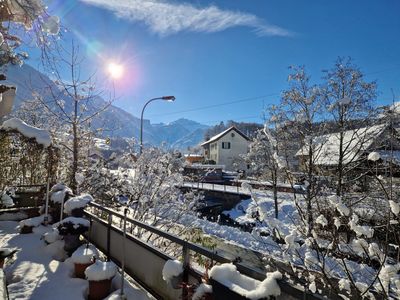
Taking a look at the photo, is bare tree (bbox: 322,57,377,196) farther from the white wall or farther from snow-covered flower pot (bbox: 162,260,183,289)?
the white wall

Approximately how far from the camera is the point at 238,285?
2074 mm

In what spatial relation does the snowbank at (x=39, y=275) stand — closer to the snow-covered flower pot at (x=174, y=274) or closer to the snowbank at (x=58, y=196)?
the snowbank at (x=58, y=196)

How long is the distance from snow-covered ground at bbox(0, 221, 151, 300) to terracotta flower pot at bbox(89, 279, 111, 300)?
0.73 feet

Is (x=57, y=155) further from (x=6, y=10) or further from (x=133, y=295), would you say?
(x=133, y=295)

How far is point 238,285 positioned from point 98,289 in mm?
2456

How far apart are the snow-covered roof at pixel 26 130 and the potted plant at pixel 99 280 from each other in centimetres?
441

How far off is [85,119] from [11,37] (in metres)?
7.12

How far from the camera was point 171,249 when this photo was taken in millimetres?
8094

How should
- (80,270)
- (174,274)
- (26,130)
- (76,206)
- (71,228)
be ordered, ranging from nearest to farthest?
(174,274)
(80,270)
(71,228)
(76,206)
(26,130)

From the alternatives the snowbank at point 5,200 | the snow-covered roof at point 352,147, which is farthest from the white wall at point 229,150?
the snowbank at point 5,200

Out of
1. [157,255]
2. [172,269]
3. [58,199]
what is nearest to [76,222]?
[58,199]

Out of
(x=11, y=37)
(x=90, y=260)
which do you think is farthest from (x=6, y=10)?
(x=90, y=260)

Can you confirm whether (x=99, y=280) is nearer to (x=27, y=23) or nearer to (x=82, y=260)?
(x=82, y=260)

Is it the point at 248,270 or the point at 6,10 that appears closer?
the point at 248,270
